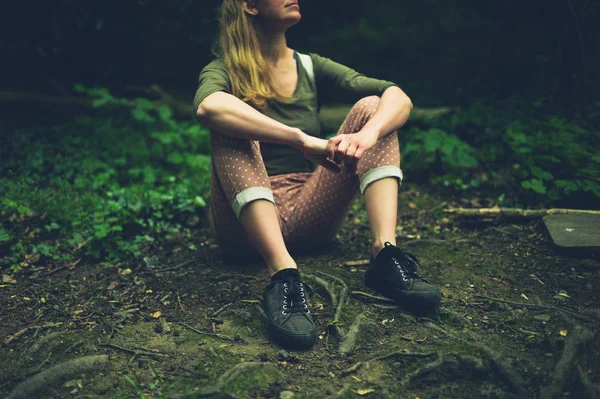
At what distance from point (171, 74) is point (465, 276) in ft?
12.8

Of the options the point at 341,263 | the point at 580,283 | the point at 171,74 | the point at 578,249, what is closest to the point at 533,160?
the point at 578,249

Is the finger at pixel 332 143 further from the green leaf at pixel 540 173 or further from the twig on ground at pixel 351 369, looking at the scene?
the green leaf at pixel 540 173

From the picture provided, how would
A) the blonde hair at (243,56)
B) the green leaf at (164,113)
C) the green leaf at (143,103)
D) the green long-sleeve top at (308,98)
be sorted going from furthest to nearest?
the green leaf at (164,113) < the green leaf at (143,103) < the green long-sleeve top at (308,98) < the blonde hair at (243,56)

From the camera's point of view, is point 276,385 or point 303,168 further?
point 303,168

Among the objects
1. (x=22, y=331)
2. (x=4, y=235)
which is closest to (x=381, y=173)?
(x=22, y=331)

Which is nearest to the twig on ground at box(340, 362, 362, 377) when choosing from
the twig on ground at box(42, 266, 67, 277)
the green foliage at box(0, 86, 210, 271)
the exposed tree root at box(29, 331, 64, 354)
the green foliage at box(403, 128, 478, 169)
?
the exposed tree root at box(29, 331, 64, 354)

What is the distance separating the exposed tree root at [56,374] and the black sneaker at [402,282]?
131 centimetres

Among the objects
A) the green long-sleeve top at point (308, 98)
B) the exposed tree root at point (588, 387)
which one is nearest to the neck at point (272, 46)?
the green long-sleeve top at point (308, 98)

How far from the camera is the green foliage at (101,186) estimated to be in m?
3.37

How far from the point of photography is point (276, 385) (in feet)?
6.80

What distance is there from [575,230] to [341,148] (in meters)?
1.64

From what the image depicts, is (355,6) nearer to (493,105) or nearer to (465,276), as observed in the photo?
(493,105)

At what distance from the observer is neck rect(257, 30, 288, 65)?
2.96 m

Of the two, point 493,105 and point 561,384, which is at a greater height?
point 493,105
